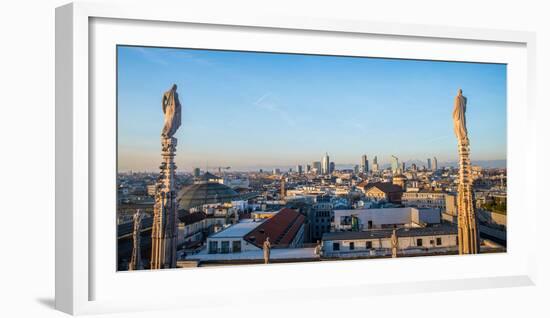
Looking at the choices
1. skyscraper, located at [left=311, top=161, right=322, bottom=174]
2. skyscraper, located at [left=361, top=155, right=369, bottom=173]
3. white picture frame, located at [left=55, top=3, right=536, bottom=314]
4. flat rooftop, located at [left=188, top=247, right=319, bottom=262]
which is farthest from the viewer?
skyscraper, located at [left=361, top=155, right=369, bottom=173]

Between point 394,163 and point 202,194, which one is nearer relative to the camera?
point 202,194

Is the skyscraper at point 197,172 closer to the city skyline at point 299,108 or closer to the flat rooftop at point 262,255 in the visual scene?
the city skyline at point 299,108

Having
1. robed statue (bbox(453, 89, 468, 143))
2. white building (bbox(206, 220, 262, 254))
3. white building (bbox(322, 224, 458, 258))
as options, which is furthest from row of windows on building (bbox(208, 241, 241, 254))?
robed statue (bbox(453, 89, 468, 143))

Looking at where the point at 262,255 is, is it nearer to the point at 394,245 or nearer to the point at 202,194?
the point at 202,194

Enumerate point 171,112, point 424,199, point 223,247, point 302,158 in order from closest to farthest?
point 171,112 < point 223,247 < point 302,158 < point 424,199

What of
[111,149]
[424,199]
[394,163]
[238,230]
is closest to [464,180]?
[424,199]

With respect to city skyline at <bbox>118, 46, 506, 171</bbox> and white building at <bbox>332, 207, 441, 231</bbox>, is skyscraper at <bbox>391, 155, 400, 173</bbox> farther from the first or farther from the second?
white building at <bbox>332, 207, 441, 231</bbox>

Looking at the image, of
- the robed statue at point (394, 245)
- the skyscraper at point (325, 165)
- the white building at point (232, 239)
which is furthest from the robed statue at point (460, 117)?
the white building at point (232, 239)
